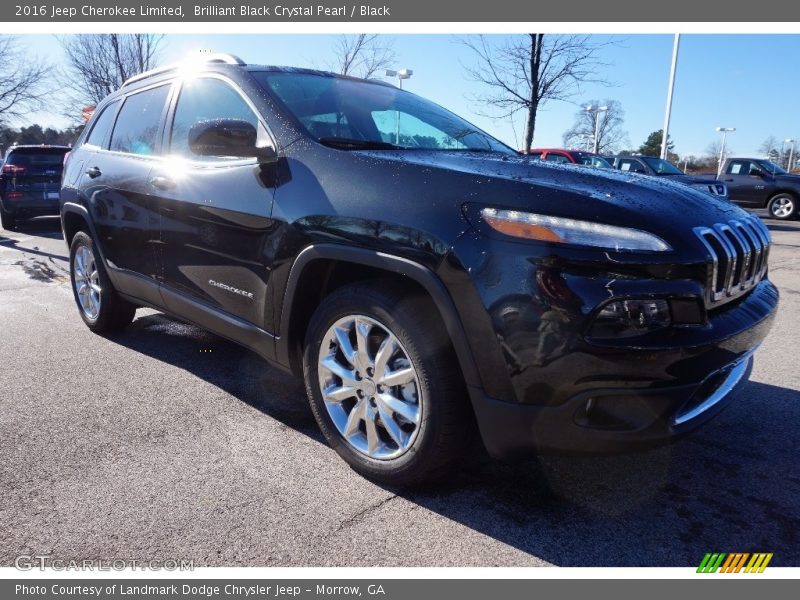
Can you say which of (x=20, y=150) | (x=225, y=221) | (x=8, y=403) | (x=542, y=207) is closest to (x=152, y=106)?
(x=225, y=221)

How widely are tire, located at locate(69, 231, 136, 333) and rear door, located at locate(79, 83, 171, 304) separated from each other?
27 centimetres

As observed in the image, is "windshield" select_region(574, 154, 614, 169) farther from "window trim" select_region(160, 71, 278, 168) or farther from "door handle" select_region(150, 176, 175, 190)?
"door handle" select_region(150, 176, 175, 190)

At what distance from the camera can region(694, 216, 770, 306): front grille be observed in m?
2.03

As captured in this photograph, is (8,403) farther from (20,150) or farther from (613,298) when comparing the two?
(20,150)

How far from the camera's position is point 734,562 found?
6.52ft

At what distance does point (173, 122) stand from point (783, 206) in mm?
18655

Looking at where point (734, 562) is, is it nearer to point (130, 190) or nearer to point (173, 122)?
point (173, 122)

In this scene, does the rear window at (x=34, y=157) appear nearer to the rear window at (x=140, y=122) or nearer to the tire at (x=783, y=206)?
the rear window at (x=140, y=122)

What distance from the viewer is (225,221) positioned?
9.35ft

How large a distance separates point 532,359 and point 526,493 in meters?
0.78

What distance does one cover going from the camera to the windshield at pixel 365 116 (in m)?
2.79

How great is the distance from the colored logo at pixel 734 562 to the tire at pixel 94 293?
152 inches

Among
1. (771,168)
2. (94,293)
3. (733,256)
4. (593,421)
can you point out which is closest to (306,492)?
(593,421)

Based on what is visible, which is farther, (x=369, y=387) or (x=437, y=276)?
(x=369, y=387)
